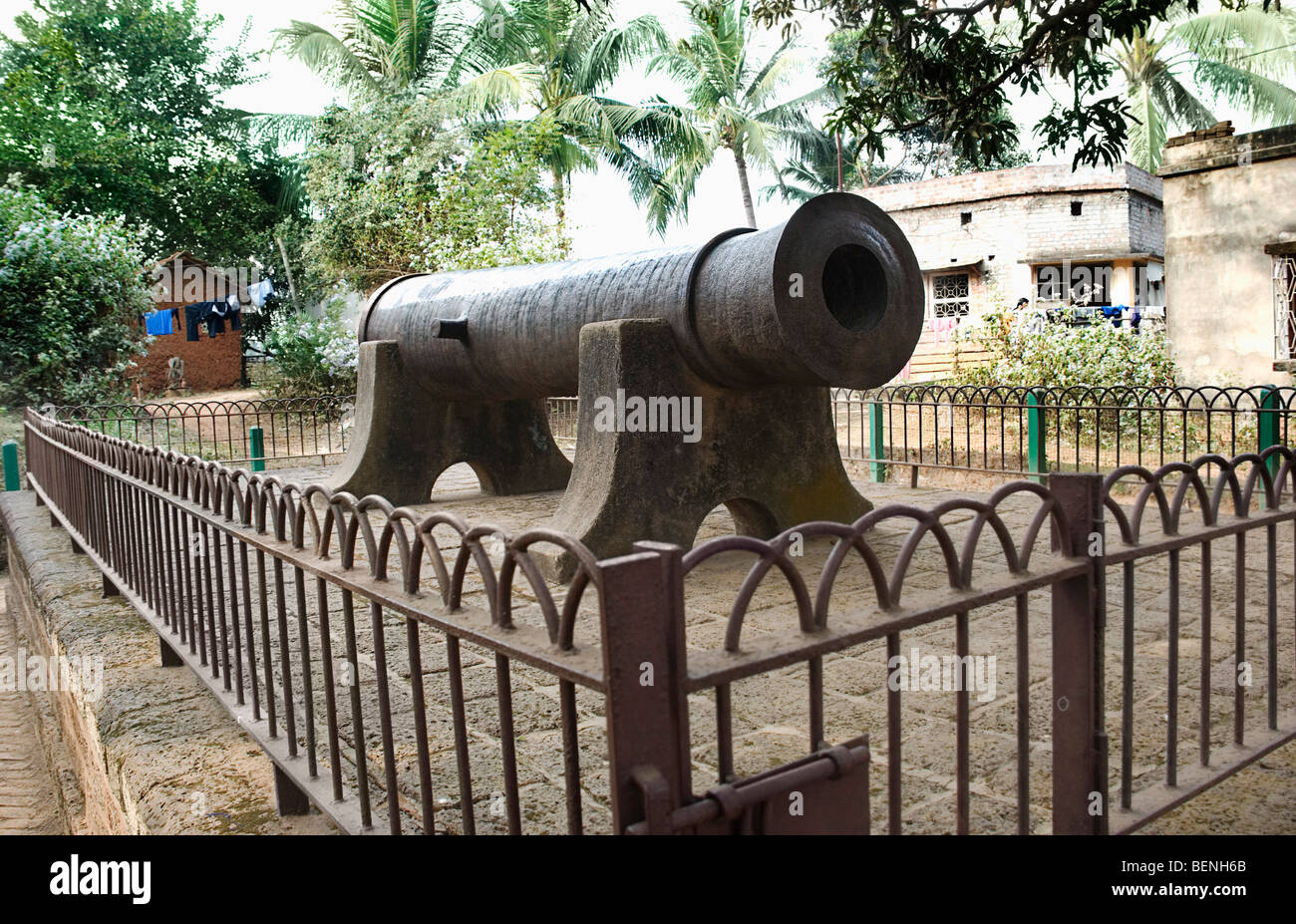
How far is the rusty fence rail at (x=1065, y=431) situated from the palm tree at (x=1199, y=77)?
15121 millimetres

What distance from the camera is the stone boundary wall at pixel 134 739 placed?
8.19 ft

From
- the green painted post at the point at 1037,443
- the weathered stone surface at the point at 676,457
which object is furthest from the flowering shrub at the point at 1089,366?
the weathered stone surface at the point at 676,457

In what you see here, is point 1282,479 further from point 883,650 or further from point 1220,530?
point 883,650

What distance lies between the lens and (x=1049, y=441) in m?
10.2

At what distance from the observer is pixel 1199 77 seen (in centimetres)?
2448

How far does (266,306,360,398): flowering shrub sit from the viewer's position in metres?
15.6

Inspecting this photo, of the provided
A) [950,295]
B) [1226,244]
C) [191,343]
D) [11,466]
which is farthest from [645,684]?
[191,343]

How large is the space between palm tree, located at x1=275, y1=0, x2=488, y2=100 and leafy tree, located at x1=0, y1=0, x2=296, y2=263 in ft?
17.1

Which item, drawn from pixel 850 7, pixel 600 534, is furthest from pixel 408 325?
pixel 850 7

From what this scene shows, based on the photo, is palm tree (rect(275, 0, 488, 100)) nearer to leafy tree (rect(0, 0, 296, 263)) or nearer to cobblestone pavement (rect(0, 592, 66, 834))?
leafy tree (rect(0, 0, 296, 263))

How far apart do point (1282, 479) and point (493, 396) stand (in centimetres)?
496

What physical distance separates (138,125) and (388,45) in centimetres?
790

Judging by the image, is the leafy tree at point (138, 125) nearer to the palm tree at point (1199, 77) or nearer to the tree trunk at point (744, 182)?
the tree trunk at point (744, 182)

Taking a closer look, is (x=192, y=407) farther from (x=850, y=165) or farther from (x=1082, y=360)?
(x=850, y=165)
